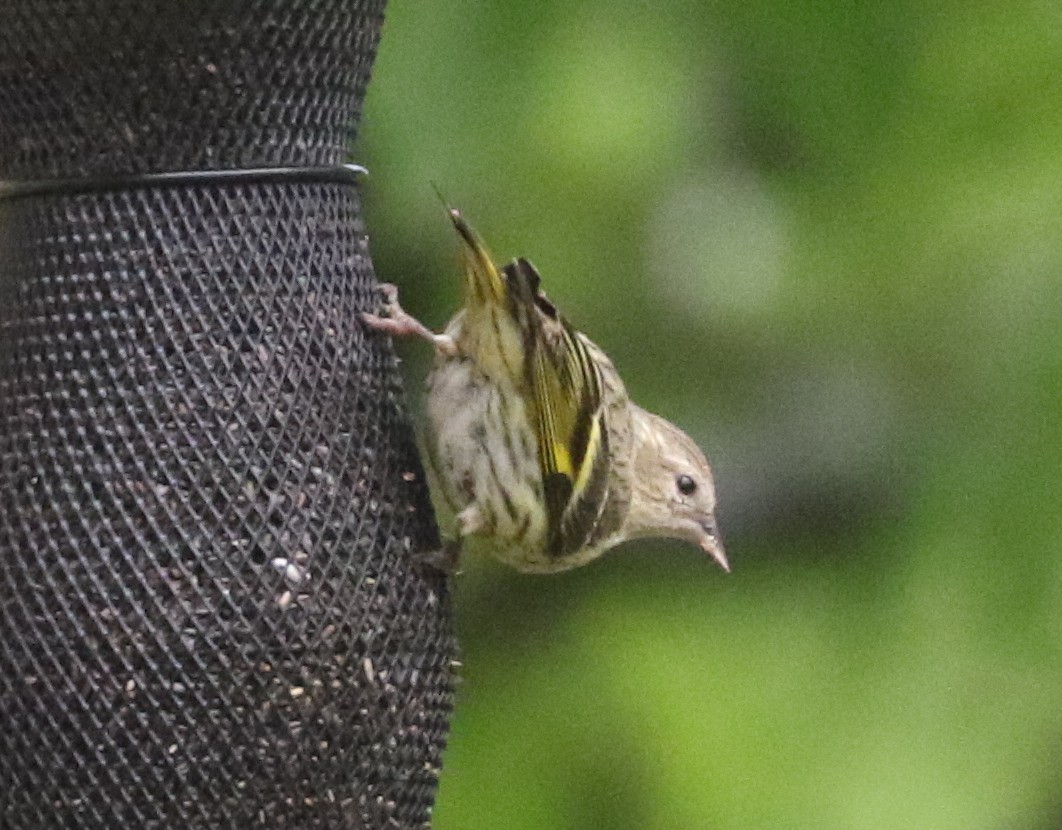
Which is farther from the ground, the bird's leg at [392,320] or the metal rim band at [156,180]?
the metal rim band at [156,180]

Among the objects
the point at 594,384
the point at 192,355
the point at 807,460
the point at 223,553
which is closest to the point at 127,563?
the point at 223,553

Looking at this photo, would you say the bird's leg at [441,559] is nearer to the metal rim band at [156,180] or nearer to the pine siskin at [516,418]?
the pine siskin at [516,418]

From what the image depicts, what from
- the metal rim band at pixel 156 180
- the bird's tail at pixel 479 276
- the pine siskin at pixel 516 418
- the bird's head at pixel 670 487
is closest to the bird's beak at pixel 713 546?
the bird's head at pixel 670 487

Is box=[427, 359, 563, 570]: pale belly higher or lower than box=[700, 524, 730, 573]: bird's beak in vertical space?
higher

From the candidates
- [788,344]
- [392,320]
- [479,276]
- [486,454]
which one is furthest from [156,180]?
[788,344]

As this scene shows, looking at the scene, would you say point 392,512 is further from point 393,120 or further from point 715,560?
point 715,560

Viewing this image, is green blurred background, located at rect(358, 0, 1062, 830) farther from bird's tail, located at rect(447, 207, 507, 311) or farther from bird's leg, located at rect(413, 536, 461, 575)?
bird's leg, located at rect(413, 536, 461, 575)

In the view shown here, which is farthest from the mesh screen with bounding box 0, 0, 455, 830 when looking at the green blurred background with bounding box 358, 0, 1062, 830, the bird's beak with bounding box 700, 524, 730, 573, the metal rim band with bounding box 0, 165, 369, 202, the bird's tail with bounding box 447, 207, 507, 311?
the bird's beak with bounding box 700, 524, 730, 573
